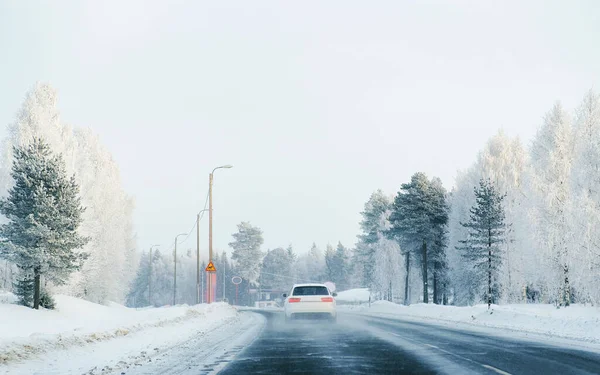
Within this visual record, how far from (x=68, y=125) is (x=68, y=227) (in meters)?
17.8

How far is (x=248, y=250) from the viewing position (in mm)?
132000

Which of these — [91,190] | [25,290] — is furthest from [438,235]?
[25,290]

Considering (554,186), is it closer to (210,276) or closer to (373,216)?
(210,276)

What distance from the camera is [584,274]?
28953mm

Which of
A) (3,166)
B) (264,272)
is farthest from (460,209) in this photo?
(264,272)

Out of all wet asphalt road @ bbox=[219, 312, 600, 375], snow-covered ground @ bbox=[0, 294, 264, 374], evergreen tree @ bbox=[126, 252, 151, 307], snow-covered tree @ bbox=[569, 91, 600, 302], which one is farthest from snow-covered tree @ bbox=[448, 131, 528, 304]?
evergreen tree @ bbox=[126, 252, 151, 307]

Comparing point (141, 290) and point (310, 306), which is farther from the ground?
point (310, 306)

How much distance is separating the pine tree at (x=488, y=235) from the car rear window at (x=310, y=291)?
822 inches

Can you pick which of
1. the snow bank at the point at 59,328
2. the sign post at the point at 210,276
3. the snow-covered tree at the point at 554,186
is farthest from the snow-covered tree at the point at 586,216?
the sign post at the point at 210,276

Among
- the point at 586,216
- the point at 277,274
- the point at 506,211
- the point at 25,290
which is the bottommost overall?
the point at 277,274

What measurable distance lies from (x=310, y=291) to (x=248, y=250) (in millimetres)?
105583

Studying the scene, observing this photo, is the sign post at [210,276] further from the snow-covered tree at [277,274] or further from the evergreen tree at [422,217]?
the snow-covered tree at [277,274]

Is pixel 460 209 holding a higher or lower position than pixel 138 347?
higher

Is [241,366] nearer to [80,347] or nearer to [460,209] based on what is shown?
[80,347]
